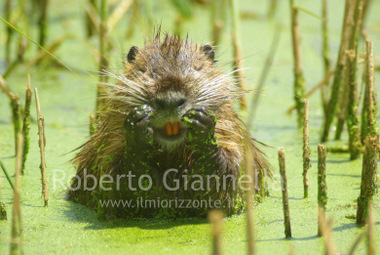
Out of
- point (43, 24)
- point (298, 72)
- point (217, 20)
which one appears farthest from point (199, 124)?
point (43, 24)

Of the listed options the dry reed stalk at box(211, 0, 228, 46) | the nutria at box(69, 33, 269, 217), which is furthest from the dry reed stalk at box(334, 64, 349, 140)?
the dry reed stalk at box(211, 0, 228, 46)

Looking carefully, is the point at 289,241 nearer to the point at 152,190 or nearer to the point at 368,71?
the point at 152,190

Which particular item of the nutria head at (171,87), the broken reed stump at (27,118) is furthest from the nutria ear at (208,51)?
the broken reed stump at (27,118)

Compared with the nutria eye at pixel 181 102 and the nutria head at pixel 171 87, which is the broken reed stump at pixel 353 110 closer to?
the nutria head at pixel 171 87

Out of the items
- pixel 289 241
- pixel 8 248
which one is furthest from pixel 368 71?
pixel 8 248

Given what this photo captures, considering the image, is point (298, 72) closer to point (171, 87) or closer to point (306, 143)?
point (306, 143)

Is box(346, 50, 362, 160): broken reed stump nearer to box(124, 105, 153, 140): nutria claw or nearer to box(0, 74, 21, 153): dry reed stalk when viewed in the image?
box(124, 105, 153, 140): nutria claw
